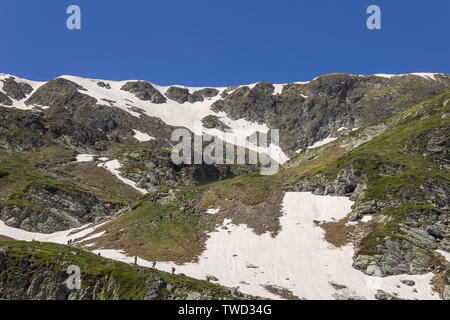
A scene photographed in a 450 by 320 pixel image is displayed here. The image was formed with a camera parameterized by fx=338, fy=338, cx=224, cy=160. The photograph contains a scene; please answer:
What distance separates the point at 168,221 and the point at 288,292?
28426 millimetres

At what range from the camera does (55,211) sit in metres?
85.6

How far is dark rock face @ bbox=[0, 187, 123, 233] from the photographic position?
259 feet

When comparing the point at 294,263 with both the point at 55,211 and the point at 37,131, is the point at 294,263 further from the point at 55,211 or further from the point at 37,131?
the point at 37,131

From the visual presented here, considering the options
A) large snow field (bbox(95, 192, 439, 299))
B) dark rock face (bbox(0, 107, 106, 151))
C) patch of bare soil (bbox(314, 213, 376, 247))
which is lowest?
large snow field (bbox(95, 192, 439, 299))

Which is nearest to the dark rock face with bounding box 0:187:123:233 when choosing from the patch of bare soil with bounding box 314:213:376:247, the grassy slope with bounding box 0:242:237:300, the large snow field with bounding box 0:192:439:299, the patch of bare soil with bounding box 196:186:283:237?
the large snow field with bounding box 0:192:439:299

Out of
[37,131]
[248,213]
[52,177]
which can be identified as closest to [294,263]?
[248,213]

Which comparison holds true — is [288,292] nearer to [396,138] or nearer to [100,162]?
[396,138]

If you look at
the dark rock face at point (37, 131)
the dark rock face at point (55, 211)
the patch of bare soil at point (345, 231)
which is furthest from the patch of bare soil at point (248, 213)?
the dark rock face at point (37, 131)

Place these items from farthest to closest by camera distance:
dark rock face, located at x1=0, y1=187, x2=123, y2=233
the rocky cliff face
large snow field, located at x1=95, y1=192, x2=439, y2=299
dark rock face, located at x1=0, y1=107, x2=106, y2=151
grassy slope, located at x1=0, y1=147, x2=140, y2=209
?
dark rock face, located at x1=0, y1=107, x2=106, y2=151 → grassy slope, located at x1=0, y1=147, x2=140, y2=209 → dark rock face, located at x1=0, y1=187, x2=123, y2=233 → the rocky cliff face → large snow field, located at x1=95, y1=192, x2=439, y2=299

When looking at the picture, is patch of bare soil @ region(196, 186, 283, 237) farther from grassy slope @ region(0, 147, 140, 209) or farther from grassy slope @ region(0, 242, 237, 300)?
grassy slope @ region(0, 147, 140, 209)

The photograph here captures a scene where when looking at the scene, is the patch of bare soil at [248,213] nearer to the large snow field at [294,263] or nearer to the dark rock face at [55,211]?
the large snow field at [294,263]

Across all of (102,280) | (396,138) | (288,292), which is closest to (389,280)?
(288,292)

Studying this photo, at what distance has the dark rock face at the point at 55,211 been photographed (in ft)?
259

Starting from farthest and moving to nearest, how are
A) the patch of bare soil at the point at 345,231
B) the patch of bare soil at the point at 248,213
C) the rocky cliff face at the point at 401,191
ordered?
1. the patch of bare soil at the point at 248,213
2. the patch of bare soil at the point at 345,231
3. the rocky cliff face at the point at 401,191
